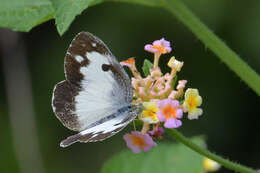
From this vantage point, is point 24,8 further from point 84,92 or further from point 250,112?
point 250,112

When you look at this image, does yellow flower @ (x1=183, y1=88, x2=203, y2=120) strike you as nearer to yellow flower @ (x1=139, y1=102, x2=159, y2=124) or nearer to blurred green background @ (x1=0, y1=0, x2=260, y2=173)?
yellow flower @ (x1=139, y1=102, x2=159, y2=124)

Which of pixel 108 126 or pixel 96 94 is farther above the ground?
pixel 96 94

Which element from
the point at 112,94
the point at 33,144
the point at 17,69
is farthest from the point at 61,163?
the point at 112,94

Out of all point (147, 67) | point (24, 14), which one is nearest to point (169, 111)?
point (147, 67)

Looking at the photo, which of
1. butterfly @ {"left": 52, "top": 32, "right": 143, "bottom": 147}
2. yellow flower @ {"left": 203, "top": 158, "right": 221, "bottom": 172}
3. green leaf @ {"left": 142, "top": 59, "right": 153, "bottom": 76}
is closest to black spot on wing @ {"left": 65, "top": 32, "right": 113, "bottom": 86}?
butterfly @ {"left": 52, "top": 32, "right": 143, "bottom": 147}

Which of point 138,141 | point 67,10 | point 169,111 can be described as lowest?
point 138,141

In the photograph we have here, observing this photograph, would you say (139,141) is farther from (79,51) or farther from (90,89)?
(79,51)

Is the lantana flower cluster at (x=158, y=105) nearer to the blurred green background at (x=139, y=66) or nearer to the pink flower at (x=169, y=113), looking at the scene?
the pink flower at (x=169, y=113)
